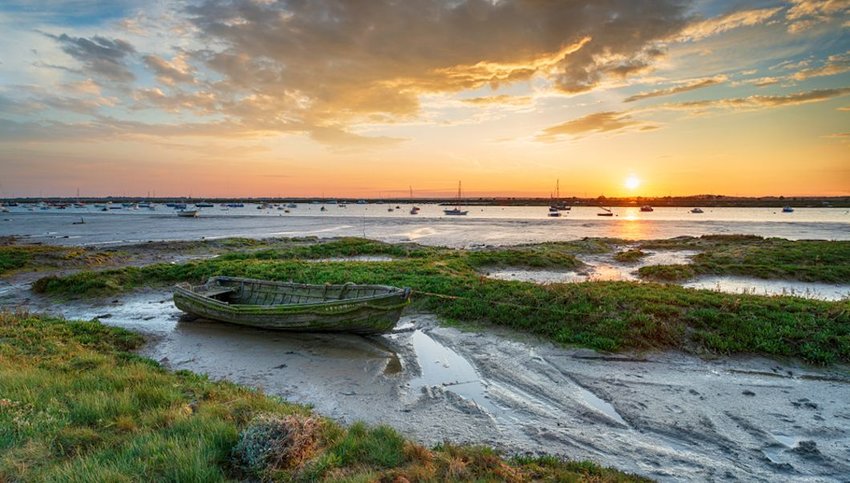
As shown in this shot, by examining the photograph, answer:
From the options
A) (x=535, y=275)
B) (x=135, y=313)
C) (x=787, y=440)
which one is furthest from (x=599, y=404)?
(x=135, y=313)

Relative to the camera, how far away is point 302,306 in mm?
13102

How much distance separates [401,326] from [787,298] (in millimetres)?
12942

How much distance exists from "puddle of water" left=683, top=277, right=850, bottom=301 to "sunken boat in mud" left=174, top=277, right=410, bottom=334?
14325 millimetres

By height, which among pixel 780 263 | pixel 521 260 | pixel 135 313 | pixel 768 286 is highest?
pixel 780 263

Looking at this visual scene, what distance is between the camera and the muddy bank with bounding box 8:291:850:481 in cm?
681

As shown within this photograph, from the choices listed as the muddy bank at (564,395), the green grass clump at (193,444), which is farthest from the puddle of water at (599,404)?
the green grass clump at (193,444)

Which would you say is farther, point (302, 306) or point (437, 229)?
point (437, 229)

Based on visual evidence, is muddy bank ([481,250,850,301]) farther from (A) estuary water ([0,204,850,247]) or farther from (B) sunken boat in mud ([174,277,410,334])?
(A) estuary water ([0,204,850,247])

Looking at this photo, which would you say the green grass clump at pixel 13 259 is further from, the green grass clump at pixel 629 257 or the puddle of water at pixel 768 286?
the green grass clump at pixel 629 257

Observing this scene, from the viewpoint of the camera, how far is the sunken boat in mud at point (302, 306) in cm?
1250

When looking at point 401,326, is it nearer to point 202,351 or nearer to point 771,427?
point 202,351

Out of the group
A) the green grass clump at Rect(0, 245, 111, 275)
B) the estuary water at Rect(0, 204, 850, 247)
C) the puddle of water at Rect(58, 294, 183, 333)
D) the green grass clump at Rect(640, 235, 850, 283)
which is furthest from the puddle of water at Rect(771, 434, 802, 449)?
the green grass clump at Rect(0, 245, 111, 275)

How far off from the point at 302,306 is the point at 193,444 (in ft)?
→ 24.8

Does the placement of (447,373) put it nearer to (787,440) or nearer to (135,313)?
(787,440)
